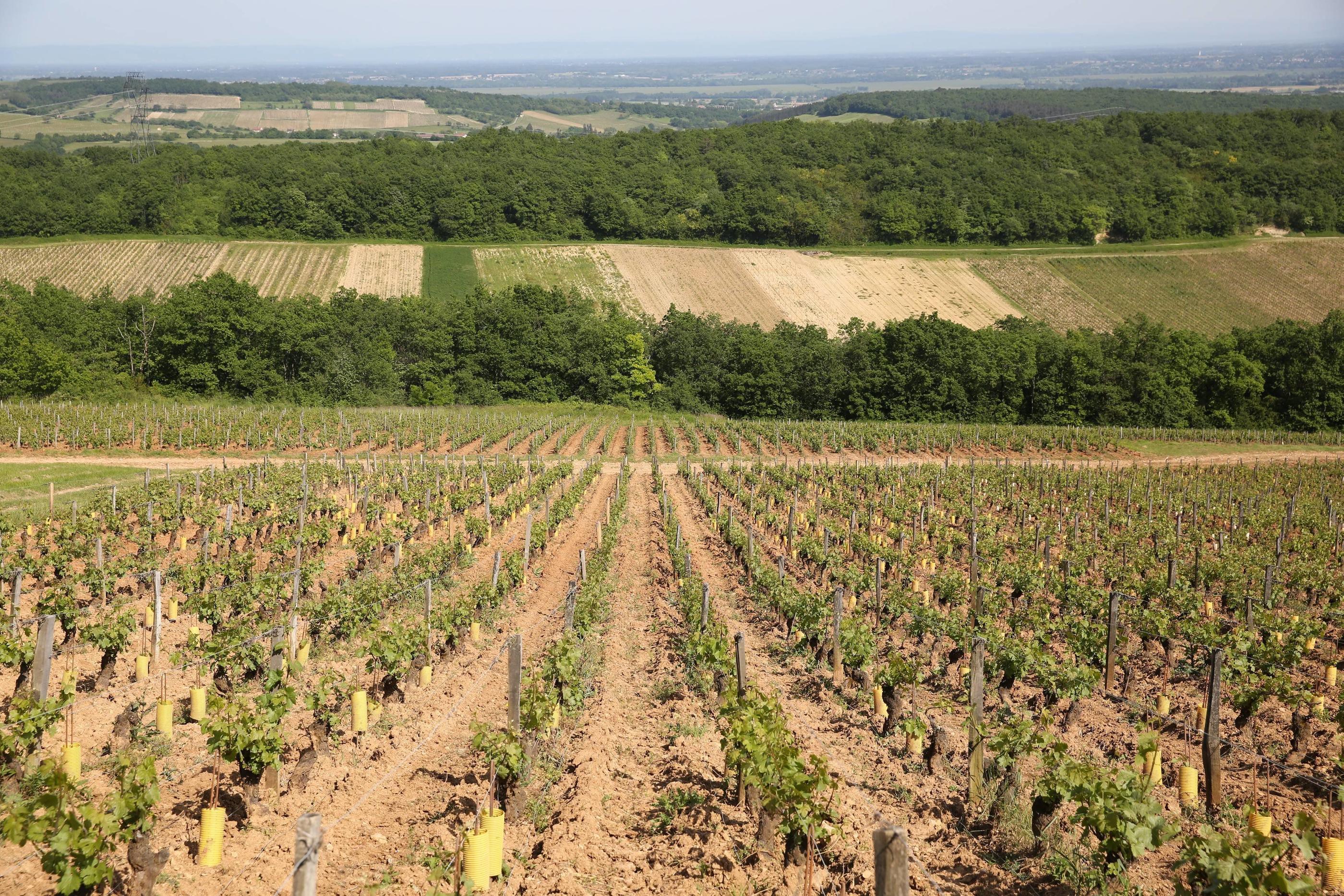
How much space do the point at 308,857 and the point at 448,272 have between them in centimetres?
6356

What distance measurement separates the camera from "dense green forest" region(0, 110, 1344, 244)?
7044cm

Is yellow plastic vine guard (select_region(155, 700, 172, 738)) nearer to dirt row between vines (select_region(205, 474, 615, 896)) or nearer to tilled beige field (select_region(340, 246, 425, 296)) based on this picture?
dirt row between vines (select_region(205, 474, 615, 896))

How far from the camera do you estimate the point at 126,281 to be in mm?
59812

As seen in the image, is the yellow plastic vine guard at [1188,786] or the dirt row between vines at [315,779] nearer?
the dirt row between vines at [315,779]

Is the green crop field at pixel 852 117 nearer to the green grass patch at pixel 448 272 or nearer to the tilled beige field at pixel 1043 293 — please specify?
the tilled beige field at pixel 1043 293

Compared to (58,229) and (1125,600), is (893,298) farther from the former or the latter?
(58,229)

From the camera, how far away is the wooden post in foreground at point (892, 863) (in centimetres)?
565

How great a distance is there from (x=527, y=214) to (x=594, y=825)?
232ft

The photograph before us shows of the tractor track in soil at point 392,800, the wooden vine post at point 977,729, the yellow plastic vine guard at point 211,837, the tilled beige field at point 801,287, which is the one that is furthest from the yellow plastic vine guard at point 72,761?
the tilled beige field at point 801,287

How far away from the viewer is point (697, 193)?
79250 millimetres

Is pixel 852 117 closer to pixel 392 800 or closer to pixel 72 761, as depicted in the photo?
pixel 392 800

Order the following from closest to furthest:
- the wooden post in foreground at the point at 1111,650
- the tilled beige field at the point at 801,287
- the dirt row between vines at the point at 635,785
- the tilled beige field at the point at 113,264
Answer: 1. the dirt row between vines at the point at 635,785
2. the wooden post in foreground at the point at 1111,650
3. the tilled beige field at the point at 113,264
4. the tilled beige field at the point at 801,287

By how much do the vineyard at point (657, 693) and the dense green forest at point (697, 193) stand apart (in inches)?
1991

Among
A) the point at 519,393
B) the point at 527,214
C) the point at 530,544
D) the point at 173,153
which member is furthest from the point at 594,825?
the point at 173,153
